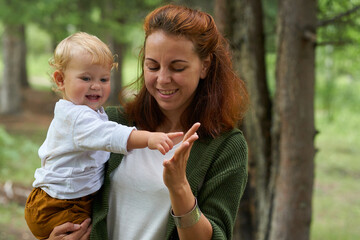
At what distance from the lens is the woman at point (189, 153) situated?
197 centimetres

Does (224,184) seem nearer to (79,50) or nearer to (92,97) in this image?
(92,97)

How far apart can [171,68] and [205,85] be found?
0.26 metres

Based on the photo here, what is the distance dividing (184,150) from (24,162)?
31.8 ft

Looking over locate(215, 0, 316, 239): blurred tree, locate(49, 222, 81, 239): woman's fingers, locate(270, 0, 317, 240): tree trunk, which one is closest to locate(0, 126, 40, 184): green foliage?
locate(215, 0, 316, 239): blurred tree

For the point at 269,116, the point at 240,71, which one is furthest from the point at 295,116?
the point at 240,71

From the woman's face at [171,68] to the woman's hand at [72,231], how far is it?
69cm

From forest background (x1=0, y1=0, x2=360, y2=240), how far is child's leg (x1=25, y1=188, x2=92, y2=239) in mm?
989

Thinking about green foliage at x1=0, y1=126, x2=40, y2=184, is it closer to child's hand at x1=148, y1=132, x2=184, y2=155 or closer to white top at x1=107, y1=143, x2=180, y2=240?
white top at x1=107, y1=143, x2=180, y2=240

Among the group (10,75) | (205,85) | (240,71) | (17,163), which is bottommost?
(17,163)

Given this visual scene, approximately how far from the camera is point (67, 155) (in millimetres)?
1971

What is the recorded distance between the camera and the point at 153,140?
175 cm

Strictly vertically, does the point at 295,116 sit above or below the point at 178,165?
below

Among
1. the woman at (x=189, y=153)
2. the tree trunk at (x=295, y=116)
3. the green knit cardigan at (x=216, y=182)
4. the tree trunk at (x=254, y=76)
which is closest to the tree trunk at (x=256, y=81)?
the tree trunk at (x=254, y=76)

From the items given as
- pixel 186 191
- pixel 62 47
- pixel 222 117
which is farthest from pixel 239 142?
pixel 62 47
